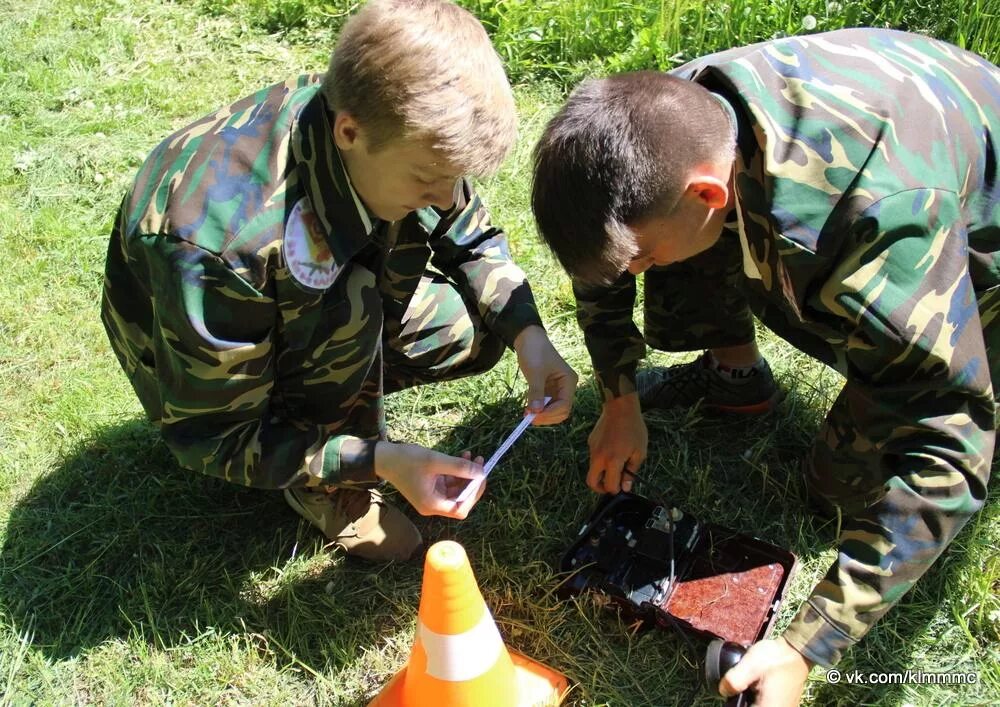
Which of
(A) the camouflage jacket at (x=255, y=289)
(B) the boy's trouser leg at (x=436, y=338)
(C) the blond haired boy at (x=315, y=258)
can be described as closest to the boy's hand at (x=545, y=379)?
(C) the blond haired boy at (x=315, y=258)

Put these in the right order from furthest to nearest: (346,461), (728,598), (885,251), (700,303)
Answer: (700,303), (728,598), (346,461), (885,251)

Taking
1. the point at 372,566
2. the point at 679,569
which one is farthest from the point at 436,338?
the point at 679,569

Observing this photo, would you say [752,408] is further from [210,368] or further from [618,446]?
[210,368]

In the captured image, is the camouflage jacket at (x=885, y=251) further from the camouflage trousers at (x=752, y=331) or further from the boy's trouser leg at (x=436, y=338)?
the boy's trouser leg at (x=436, y=338)

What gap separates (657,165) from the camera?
180cm

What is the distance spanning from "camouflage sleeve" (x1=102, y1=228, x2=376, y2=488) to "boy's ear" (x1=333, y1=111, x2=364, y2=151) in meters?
0.36

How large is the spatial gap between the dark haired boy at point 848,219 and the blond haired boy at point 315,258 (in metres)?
0.27

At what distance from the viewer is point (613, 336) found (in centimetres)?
252

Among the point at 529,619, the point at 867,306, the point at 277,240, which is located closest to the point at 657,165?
the point at 867,306

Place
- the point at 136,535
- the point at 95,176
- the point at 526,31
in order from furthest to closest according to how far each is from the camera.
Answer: the point at 526,31, the point at 95,176, the point at 136,535

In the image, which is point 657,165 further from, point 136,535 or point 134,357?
point 136,535

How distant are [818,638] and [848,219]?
0.80 m

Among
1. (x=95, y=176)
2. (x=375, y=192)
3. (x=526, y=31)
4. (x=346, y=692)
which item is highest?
(x=375, y=192)

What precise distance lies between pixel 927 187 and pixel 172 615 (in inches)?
81.7
